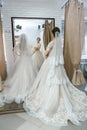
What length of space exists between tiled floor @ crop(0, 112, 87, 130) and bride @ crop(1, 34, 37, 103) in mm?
437

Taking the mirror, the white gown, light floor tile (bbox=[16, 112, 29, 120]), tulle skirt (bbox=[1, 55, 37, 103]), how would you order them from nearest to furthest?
light floor tile (bbox=[16, 112, 29, 120]), tulle skirt (bbox=[1, 55, 37, 103]), the mirror, the white gown

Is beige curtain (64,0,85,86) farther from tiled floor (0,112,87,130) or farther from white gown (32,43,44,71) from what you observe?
tiled floor (0,112,87,130)

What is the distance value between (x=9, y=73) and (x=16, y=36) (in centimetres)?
85

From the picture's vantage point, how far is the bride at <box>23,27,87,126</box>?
2160 mm

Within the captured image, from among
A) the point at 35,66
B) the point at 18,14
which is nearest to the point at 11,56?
the point at 35,66

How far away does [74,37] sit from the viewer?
9.68ft

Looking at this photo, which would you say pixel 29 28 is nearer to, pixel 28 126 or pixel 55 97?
pixel 55 97

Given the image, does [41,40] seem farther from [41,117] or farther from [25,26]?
[41,117]

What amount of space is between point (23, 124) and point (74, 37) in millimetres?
1890

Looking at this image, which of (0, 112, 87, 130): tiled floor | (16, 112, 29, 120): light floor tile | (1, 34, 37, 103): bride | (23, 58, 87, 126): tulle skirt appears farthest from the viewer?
(1, 34, 37, 103): bride

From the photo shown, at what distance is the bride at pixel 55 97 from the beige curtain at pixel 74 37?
456 mm

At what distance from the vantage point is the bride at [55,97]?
216cm

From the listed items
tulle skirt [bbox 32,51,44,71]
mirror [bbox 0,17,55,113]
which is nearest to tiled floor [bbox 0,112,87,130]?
tulle skirt [bbox 32,51,44,71]

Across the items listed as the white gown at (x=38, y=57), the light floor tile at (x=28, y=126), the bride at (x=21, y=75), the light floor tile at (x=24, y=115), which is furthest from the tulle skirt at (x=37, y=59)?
the light floor tile at (x=28, y=126)
